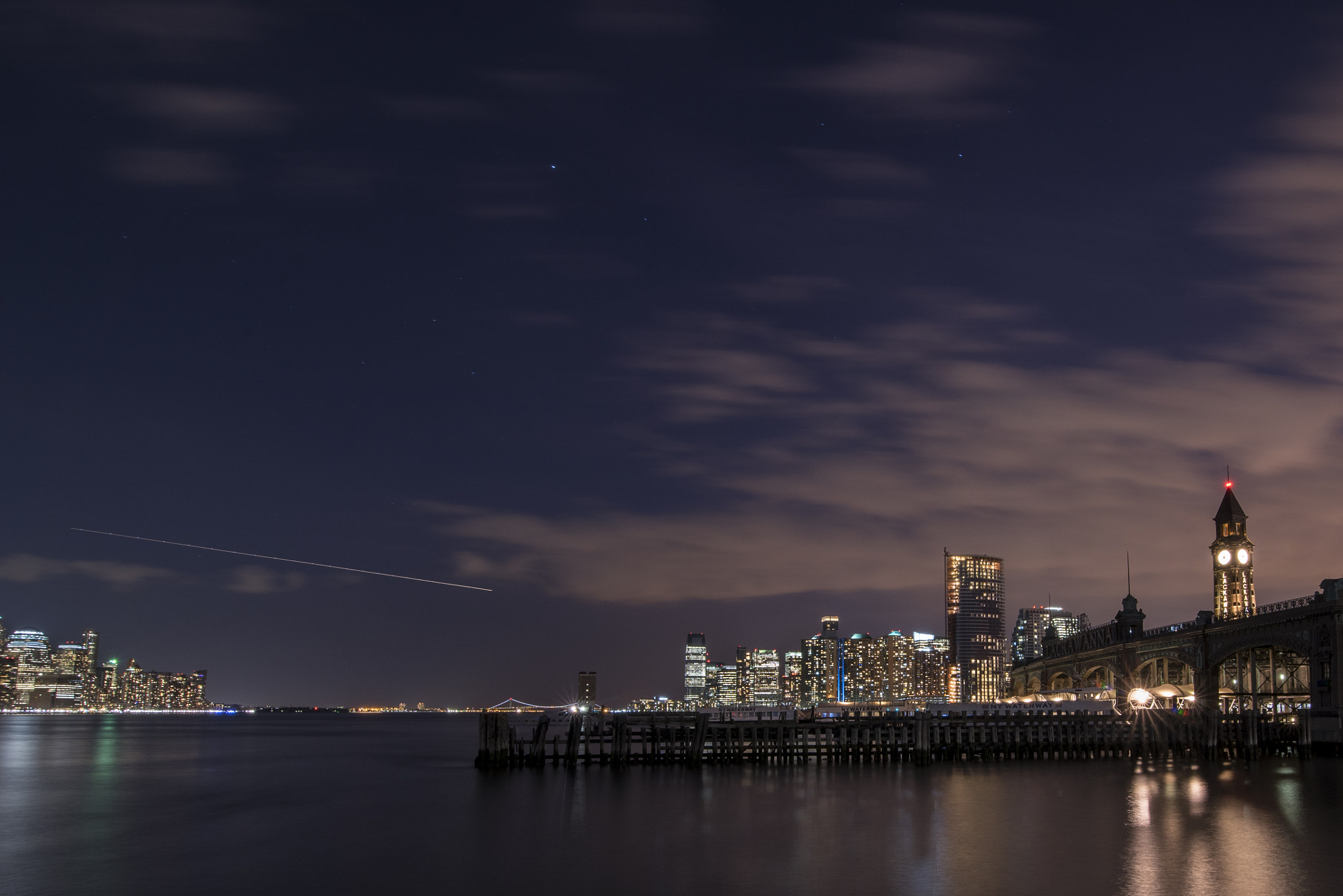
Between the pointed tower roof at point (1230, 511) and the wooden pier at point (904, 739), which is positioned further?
the pointed tower roof at point (1230, 511)

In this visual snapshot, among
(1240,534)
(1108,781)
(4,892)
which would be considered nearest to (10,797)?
(4,892)

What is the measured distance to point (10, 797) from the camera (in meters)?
59.7

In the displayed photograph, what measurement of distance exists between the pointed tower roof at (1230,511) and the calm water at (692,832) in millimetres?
87352

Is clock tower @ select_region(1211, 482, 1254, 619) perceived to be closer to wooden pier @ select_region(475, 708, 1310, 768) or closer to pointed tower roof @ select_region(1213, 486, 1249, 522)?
pointed tower roof @ select_region(1213, 486, 1249, 522)

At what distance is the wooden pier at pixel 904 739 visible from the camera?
71569mm

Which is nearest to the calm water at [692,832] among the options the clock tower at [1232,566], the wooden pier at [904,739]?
the wooden pier at [904,739]

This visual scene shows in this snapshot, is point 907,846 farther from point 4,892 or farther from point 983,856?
point 4,892

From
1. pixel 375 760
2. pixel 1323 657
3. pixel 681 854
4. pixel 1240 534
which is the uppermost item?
Answer: pixel 1240 534

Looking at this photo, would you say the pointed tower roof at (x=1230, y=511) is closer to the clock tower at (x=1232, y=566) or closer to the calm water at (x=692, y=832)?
the clock tower at (x=1232, y=566)

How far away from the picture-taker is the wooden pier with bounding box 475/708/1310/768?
71.6m

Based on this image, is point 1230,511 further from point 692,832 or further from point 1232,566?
point 692,832

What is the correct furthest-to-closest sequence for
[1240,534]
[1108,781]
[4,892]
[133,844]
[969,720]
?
[1240,534], [969,720], [1108,781], [133,844], [4,892]

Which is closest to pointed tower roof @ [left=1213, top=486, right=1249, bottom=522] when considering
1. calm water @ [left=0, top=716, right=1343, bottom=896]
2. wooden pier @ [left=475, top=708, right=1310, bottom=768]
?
wooden pier @ [left=475, top=708, right=1310, bottom=768]

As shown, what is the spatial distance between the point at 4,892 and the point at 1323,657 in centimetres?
8649
